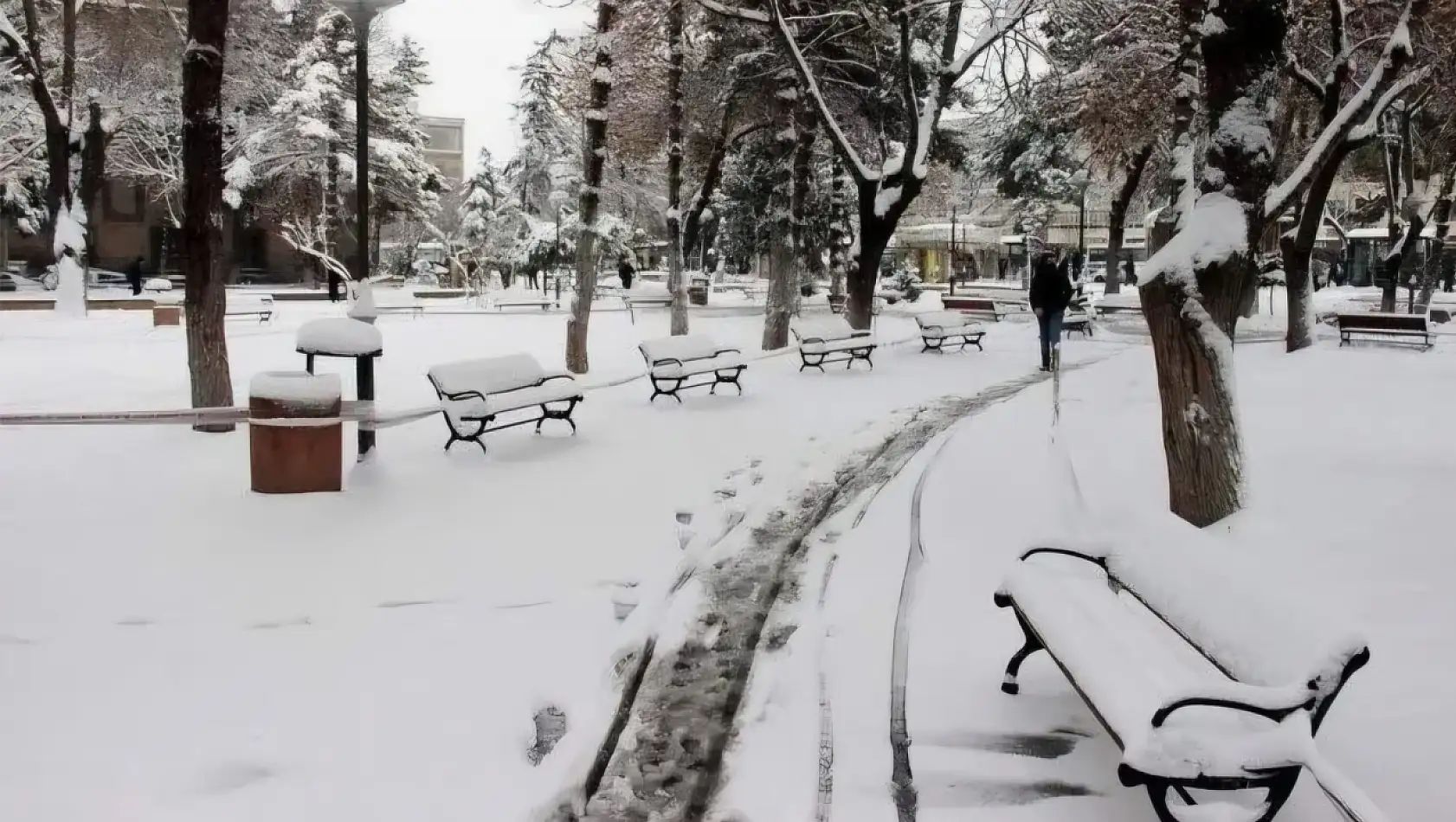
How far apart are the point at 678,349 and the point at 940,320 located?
7650mm

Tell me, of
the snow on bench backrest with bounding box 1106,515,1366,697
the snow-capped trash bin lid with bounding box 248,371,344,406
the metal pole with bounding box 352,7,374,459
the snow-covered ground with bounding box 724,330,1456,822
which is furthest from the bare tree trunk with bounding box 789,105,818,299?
the snow on bench backrest with bounding box 1106,515,1366,697

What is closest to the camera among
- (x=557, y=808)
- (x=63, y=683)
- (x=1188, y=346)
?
(x=557, y=808)

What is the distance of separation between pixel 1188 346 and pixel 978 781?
4192 mm

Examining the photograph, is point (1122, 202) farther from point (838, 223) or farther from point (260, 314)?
point (260, 314)

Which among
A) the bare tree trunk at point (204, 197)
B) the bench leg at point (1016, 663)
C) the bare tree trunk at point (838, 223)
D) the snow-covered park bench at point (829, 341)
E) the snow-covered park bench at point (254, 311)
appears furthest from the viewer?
the bare tree trunk at point (838, 223)

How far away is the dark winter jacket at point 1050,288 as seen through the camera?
16953 mm

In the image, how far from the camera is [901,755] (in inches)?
167

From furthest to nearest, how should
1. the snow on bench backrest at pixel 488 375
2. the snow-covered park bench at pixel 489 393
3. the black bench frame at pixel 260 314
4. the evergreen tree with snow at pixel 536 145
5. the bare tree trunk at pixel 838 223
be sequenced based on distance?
the evergreen tree with snow at pixel 536 145, the bare tree trunk at pixel 838 223, the black bench frame at pixel 260 314, the snow on bench backrest at pixel 488 375, the snow-covered park bench at pixel 489 393

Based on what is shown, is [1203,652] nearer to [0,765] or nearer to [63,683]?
[0,765]

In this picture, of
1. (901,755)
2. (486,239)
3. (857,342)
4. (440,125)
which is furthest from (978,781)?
(440,125)

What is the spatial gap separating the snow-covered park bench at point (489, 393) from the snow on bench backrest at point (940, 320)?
9667mm

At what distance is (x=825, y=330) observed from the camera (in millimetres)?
17438

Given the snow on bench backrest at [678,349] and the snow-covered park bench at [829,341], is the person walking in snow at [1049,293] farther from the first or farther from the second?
the snow on bench backrest at [678,349]

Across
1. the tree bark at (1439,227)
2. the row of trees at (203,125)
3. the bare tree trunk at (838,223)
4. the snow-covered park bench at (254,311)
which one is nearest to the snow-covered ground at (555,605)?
the row of trees at (203,125)
